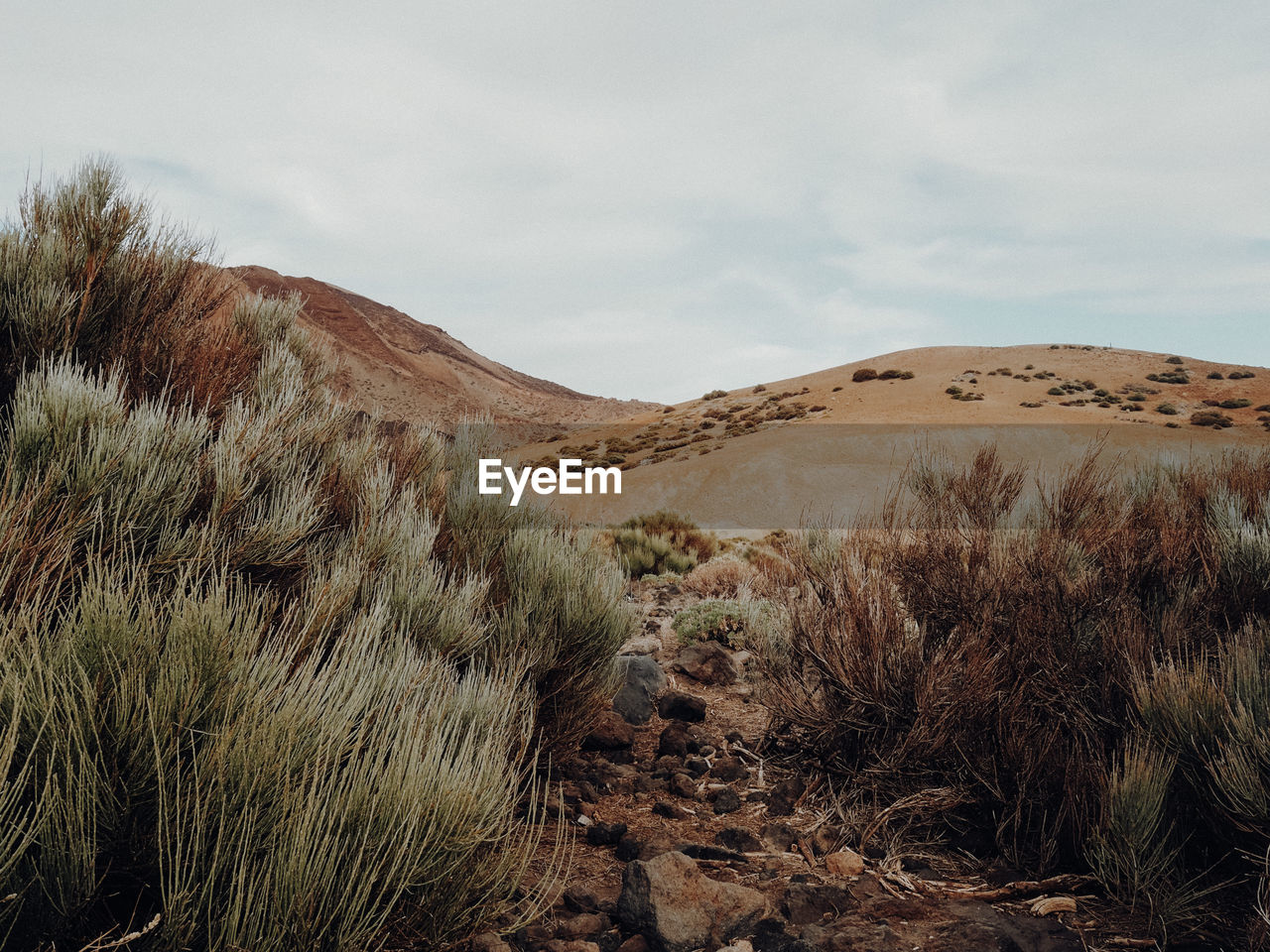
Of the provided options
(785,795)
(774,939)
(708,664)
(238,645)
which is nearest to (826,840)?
(785,795)

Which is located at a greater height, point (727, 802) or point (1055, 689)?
point (1055, 689)

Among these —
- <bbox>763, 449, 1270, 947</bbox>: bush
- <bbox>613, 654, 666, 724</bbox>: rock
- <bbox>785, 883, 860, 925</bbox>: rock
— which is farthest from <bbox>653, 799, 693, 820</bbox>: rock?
<bbox>613, 654, 666, 724</bbox>: rock

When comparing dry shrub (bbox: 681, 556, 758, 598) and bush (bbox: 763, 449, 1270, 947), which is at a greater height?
bush (bbox: 763, 449, 1270, 947)

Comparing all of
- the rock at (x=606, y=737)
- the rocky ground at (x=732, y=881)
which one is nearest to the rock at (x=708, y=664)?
the rocky ground at (x=732, y=881)

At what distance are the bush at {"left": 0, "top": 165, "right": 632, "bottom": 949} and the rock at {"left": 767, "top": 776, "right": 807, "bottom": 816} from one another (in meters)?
1.11

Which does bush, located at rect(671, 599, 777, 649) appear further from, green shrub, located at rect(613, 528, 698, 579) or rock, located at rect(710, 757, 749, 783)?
green shrub, located at rect(613, 528, 698, 579)

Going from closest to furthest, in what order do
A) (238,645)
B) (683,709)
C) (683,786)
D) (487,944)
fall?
(238,645)
(487,944)
(683,786)
(683,709)

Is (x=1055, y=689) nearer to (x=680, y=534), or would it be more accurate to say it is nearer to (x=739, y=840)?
(x=739, y=840)

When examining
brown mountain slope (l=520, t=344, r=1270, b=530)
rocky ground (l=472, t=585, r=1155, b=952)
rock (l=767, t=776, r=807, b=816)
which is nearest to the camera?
rocky ground (l=472, t=585, r=1155, b=952)

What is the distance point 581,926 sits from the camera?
108 inches

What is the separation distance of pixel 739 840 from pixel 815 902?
642 millimetres

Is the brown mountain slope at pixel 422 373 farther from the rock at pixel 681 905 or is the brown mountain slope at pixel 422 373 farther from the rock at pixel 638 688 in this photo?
the rock at pixel 681 905

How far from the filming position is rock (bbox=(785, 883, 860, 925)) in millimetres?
2816

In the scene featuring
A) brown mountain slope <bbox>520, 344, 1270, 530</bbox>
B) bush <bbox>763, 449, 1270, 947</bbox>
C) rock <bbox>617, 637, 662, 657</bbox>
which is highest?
brown mountain slope <bbox>520, 344, 1270, 530</bbox>
